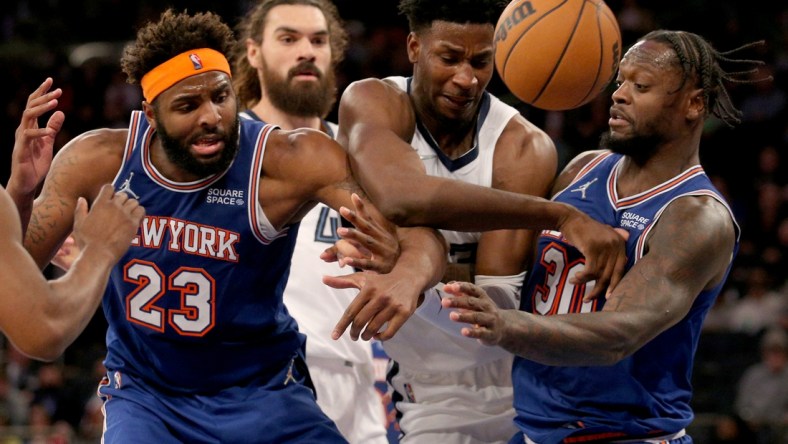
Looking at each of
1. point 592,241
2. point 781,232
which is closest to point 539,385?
point 592,241

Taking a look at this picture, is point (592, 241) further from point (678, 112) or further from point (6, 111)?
point (6, 111)

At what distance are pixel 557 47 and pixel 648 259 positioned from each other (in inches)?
38.4

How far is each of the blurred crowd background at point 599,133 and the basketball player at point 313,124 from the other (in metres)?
1.17

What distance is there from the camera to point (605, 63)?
14.9 ft

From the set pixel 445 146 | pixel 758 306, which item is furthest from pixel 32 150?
pixel 758 306

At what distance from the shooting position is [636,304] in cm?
393

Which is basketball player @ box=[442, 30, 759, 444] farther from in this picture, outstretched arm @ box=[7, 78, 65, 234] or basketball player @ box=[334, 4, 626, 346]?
outstretched arm @ box=[7, 78, 65, 234]

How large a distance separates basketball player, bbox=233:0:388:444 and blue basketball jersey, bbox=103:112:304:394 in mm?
1206

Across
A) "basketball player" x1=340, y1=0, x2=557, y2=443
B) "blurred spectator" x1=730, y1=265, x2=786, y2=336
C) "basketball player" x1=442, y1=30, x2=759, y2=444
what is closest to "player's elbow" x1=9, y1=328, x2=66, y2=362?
"basketball player" x1=340, y1=0, x2=557, y2=443

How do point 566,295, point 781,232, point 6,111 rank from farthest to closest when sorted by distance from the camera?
point 6,111 → point 781,232 → point 566,295

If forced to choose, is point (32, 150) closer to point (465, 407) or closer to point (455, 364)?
point (455, 364)

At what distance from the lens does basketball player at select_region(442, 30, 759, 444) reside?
4.01 metres

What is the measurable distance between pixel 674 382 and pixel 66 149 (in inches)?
99.4

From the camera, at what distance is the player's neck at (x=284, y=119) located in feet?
20.4
